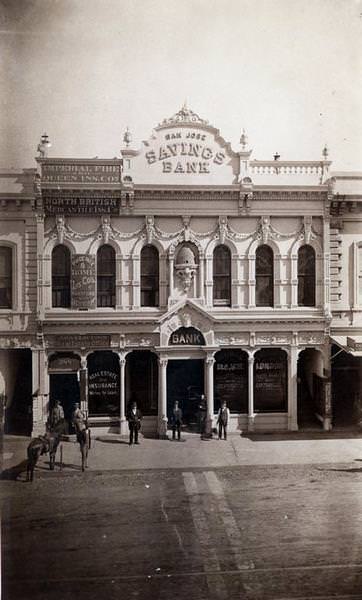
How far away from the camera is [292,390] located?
31.5 feet

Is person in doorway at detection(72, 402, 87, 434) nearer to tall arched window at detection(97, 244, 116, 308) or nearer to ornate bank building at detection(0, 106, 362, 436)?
ornate bank building at detection(0, 106, 362, 436)

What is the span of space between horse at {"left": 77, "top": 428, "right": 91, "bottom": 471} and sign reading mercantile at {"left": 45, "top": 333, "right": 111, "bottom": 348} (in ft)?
4.20

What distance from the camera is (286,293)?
9523 millimetres

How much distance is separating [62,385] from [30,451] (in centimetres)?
106

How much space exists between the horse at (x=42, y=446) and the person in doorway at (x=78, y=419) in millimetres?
215

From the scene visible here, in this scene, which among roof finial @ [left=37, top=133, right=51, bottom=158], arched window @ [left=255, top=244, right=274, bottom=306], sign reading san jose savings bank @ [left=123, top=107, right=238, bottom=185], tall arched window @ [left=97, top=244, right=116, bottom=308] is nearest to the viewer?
roof finial @ [left=37, top=133, right=51, bottom=158]

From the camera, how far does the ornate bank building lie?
28.3ft

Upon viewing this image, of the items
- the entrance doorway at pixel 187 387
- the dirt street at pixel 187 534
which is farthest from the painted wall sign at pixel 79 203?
the dirt street at pixel 187 534

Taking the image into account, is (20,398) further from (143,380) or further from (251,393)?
(251,393)

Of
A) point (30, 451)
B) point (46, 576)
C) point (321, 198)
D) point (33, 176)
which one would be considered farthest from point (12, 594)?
point (321, 198)

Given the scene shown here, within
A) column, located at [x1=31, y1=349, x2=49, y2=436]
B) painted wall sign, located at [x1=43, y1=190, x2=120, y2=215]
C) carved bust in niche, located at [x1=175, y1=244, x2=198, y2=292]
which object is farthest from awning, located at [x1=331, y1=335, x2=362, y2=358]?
column, located at [x1=31, y1=349, x2=49, y2=436]

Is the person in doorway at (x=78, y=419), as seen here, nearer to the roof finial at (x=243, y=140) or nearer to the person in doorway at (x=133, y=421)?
the person in doorway at (x=133, y=421)

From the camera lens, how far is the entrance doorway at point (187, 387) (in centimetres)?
903

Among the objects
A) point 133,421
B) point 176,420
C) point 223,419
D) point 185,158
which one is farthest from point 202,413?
point 185,158
